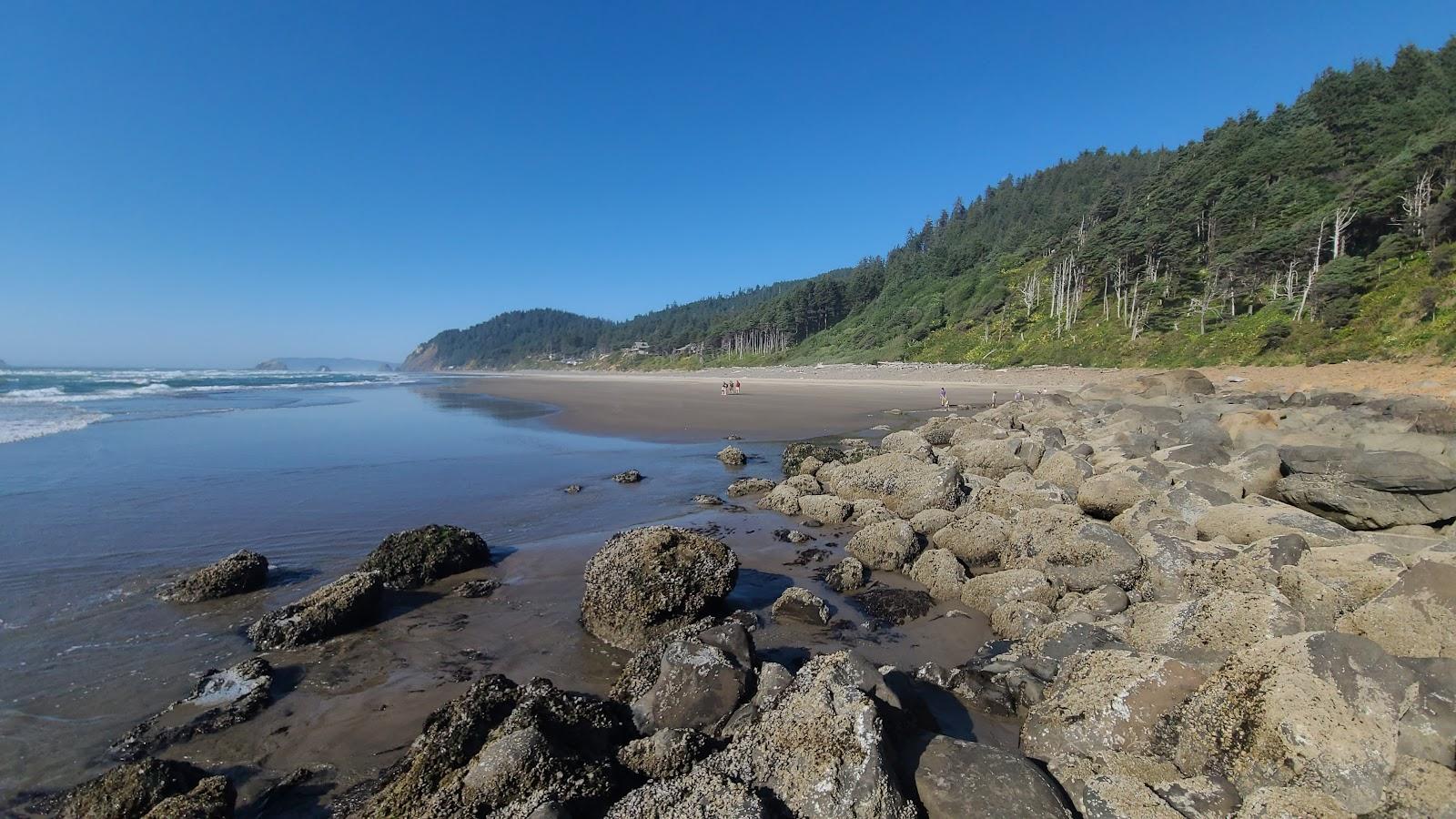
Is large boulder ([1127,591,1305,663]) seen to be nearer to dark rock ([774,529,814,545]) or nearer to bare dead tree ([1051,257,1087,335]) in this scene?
dark rock ([774,529,814,545])

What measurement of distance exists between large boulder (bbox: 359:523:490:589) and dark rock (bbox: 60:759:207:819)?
13.4 feet

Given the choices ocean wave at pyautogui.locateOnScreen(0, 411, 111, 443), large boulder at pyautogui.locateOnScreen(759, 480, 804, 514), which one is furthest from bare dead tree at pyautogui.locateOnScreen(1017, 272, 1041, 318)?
ocean wave at pyautogui.locateOnScreen(0, 411, 111, 443)

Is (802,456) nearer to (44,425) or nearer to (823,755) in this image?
(823,755)

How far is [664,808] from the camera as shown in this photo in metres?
3.35

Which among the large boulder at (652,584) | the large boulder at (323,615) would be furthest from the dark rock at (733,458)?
the large boulder at (323,615)

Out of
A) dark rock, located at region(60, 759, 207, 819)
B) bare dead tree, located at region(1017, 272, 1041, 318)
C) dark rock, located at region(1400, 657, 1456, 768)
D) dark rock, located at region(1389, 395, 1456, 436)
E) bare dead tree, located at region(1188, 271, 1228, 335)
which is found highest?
bare dead tree, located at region(1017, 272, 1041, 318)

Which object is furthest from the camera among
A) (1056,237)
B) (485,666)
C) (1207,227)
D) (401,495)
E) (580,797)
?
(1056,237)

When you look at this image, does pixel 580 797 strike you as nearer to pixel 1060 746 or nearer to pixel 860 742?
pixel 860 742

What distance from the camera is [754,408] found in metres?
35.6

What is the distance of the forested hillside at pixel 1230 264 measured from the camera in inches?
1236

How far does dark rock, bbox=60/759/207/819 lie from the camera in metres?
3.89

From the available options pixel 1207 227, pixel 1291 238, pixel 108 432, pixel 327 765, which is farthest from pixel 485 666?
pixel 1207 227

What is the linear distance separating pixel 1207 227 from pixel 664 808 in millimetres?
75912

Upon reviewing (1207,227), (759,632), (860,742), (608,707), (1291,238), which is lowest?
(759,632)
